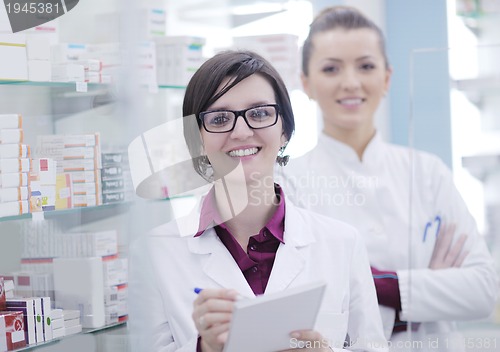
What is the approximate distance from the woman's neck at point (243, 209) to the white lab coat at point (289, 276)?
0.20 feet

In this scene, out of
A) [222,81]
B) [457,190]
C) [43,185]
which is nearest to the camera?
[222,81]

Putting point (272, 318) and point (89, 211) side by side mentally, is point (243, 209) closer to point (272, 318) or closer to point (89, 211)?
point (272, 318)

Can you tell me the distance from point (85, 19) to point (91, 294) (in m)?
1.02

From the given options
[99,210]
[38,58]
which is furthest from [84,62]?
[99,210]

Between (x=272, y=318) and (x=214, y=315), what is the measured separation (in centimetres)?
16

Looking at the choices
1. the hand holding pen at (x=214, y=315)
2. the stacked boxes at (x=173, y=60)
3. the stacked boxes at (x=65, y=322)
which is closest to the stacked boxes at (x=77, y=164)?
the stacked boxes at (x=65, y=322)

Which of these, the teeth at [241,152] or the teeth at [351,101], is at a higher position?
the teeth at [351,101]

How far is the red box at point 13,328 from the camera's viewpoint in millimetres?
2332

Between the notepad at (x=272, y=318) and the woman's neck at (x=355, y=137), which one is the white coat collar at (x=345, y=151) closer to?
the woman's neck at (x=355, y=137)

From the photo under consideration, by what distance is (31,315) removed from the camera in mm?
2443

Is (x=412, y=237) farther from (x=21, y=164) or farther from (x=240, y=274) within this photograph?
(x=21, y=164)

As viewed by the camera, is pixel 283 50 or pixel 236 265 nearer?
pixel 236 265

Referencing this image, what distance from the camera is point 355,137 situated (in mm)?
2775

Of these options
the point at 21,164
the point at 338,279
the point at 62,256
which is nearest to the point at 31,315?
the point at 62,256
